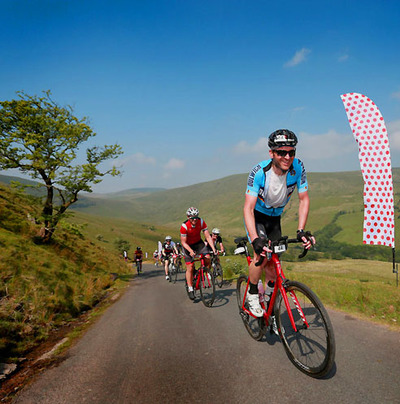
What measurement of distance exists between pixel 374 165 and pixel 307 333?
6320 millimetres

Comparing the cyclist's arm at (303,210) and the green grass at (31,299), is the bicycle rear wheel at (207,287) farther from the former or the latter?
the green grass at (31,299)

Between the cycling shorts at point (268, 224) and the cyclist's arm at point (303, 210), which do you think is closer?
the cyclist's arm at point (303, 210)

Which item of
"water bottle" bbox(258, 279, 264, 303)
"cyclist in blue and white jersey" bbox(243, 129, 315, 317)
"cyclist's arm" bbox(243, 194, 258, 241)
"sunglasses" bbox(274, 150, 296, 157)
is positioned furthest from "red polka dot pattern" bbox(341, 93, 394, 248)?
"cyclist's arm" bbox(243, 194, 258, 241)

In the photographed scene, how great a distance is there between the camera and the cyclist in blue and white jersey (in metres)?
3.85

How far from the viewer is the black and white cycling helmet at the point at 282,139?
383 centimetres

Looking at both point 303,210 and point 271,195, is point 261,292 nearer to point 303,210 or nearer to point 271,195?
point 303,210

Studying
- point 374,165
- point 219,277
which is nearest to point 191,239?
point 219,277

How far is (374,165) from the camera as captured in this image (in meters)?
7.52

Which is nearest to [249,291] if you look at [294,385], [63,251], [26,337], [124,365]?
[294,385]

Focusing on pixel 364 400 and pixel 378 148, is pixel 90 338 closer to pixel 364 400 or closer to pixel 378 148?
pixel 364 400

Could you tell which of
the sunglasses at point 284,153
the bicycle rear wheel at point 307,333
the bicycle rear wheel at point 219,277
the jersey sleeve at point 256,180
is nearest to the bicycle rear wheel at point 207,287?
the bicycle rear wheel at point 219,277

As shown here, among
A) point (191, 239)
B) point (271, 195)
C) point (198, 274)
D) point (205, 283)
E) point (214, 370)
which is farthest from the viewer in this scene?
point (191, 239)

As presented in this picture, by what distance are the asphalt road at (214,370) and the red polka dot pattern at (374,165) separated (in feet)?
11.5

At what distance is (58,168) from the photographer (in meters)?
19.4
